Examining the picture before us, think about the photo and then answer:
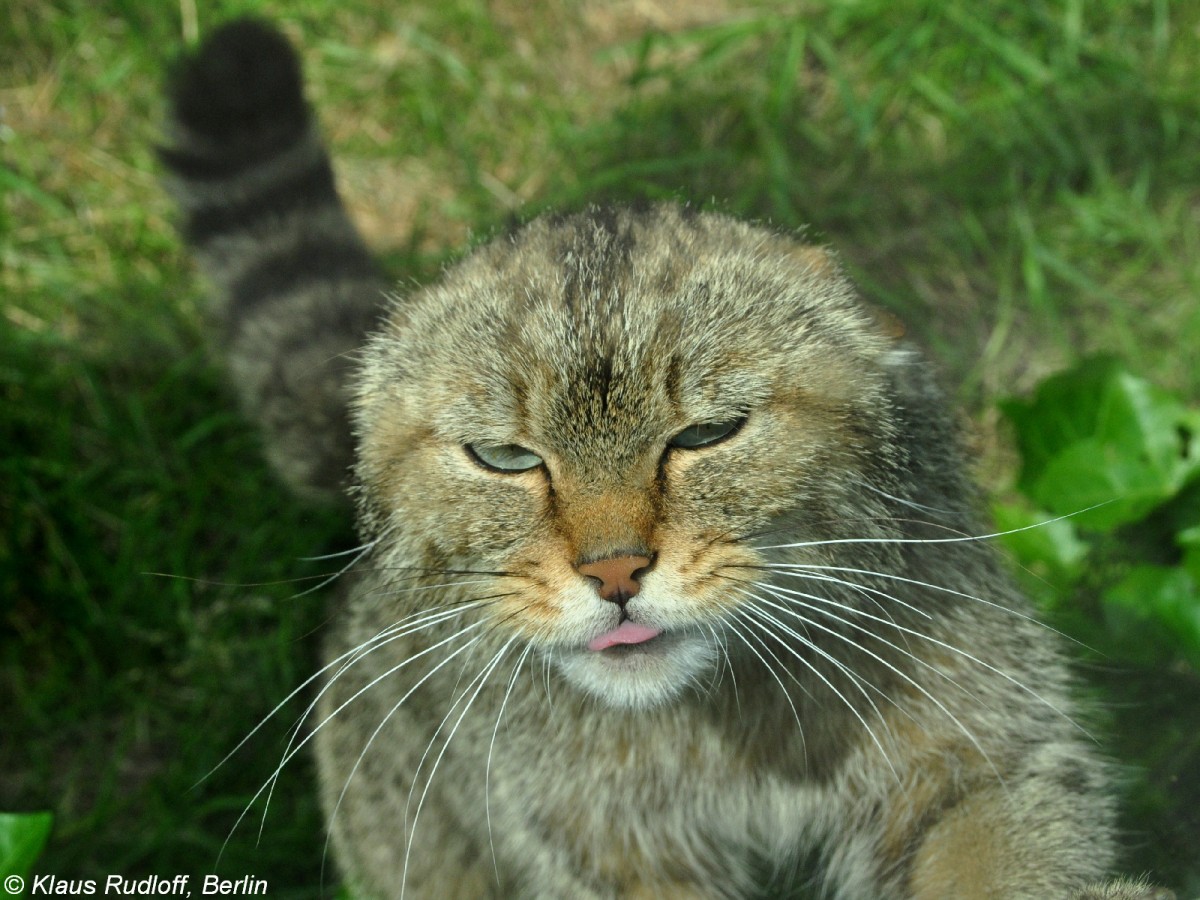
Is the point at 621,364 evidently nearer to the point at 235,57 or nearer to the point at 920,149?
the point at 235,57

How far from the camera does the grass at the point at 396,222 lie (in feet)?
13.4

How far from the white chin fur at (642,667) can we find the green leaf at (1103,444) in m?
1.52

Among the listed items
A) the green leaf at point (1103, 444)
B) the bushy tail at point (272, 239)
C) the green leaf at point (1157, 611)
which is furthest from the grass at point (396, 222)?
the green leaf at point (1157, 611)

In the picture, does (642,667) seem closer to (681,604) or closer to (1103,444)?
(681,604)

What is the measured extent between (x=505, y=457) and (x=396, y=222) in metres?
2.73

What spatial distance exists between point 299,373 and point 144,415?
1.28 m

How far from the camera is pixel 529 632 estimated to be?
2.28 metres

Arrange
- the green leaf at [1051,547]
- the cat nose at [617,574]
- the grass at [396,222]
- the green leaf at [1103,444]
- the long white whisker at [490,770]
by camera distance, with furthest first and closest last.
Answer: the grass at [396,222], the green leaf at [1051,547], the green leaf at [1103,444], the long white whisker at [490,770], the cat nose at [617,574]

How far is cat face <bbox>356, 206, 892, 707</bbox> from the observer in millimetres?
2201

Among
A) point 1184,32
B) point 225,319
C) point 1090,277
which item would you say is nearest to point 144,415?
point 225,319

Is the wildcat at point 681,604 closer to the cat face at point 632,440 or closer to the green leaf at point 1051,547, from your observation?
the cat face at point 632,440

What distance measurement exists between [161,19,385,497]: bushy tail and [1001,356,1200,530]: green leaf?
202cm

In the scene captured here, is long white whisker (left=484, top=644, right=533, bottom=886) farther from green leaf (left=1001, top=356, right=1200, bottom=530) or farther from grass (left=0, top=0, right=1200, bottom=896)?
green leaf (left=1001, top=356, right=1200, bottom=530)

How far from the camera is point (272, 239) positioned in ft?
12.0
